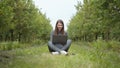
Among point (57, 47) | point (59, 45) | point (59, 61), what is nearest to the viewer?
point (59, 61)

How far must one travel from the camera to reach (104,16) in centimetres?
2467

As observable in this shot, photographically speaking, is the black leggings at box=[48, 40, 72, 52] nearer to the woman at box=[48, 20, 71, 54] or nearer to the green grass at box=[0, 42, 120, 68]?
the woman at box=[48, 20, 71, 54]

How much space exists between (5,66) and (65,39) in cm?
547

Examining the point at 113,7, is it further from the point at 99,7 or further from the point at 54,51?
the point at 54,51

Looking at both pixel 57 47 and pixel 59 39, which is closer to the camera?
pixel 57 47

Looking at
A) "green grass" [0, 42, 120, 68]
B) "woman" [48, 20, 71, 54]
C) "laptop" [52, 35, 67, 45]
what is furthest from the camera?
"laptop" [52, 35, 67, 45]

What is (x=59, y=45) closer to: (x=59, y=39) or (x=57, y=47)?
(x=57, y=47)

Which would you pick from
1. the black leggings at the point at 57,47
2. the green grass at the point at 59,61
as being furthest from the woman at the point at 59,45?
the green grass at the point at 59,61

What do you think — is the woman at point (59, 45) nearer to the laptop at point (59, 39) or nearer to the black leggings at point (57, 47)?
the black leggings at point (57, 47)

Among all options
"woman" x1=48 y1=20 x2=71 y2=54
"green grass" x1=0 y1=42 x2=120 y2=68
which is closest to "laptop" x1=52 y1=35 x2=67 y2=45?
"woman" x1=48 y1=20 x2=71 y2=54

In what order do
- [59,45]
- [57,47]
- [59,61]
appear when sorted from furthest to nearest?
[59,45] < [57,47] < [59,61]

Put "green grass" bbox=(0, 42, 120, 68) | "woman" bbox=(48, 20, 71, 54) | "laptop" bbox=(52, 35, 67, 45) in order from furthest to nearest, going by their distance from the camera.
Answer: "laptop" bbox=(52, 35, 67, 45) < "woman" bbox=(48, 20, 71, 54) < "green grass" bbox=(0, 42, 120, 68)

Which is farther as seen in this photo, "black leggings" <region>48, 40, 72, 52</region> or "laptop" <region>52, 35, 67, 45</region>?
"laptop" <region>52, 35, 67, 45</region>

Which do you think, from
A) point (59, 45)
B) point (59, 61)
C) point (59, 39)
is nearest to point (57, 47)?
point (59, 45)
